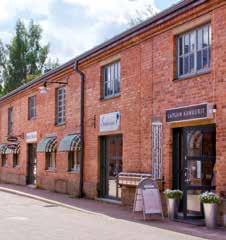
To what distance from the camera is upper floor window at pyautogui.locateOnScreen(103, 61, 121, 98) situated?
19.3 metres

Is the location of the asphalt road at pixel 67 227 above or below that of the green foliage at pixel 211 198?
below

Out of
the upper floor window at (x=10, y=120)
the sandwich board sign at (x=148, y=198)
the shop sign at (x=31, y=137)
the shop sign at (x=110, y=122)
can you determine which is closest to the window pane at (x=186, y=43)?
the sandwich board sign at (x=148, y=198)

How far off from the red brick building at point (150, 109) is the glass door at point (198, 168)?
0.08 feet

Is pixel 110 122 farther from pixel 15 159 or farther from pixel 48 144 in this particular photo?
pixel 15 159

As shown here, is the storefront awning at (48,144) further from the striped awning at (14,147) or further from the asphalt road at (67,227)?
the asphalt road at (67,227)

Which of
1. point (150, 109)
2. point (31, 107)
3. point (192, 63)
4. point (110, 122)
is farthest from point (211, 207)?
point (31, 107)

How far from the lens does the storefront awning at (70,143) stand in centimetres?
2195

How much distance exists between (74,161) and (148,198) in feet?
28.1

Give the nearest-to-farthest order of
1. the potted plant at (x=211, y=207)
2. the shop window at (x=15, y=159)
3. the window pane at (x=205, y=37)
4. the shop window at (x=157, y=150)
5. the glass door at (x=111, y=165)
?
the potted plant at (x=211, y=207) < the window pane at (x=205, y=37) < the shop window at (x=157, y=150) < the glass door at (x=111, y=165) < the shop window at (x=15, y=159)

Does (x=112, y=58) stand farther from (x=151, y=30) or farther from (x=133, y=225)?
(x=133, y=225)

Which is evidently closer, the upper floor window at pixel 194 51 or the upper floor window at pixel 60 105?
the upper floor window at pixel 194 51

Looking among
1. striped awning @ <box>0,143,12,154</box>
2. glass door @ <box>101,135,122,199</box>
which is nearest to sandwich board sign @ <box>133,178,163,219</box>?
glass door @ <box>101,135,122,199</box>

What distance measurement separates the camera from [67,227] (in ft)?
42.4

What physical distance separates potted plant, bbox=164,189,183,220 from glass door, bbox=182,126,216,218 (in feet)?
0.76
